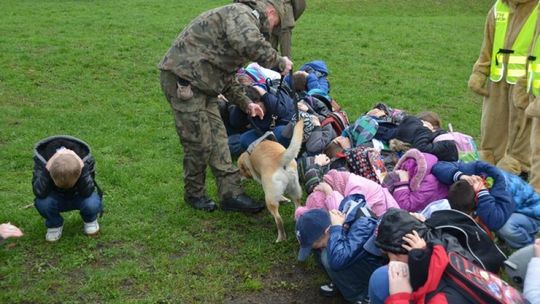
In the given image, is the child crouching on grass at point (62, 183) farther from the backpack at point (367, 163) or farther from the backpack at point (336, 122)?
the backpack at point (336, 122)

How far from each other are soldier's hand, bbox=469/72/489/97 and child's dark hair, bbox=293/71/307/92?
7.08 ft

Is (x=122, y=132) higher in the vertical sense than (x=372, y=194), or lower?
lower

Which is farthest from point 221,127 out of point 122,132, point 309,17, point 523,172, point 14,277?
point 309,17

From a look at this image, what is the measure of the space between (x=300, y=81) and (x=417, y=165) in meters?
3.15

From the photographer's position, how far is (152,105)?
30.2ft

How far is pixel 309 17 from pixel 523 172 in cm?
1300

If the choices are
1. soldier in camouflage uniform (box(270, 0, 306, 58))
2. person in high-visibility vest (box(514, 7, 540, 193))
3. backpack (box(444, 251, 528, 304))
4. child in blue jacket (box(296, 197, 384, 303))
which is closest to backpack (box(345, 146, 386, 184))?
child in blue jacket (box(296, 197, 384, 303))

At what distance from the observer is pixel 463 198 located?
13.6 feet

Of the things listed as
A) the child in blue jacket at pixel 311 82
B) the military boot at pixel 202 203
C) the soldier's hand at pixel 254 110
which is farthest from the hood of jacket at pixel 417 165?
the child in blue jacket at pixel 311 82

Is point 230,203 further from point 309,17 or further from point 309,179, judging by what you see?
point 309,17

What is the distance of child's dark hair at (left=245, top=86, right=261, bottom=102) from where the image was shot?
6.51 meters

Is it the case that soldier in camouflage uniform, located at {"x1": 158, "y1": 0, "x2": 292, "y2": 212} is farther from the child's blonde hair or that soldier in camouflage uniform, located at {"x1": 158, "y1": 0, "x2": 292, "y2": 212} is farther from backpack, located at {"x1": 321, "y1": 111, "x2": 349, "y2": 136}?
backpack, located at {"x1": 321, "y1": 111, "x2": 349, "y2": 136}

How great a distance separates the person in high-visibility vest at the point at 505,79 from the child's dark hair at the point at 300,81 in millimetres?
2171

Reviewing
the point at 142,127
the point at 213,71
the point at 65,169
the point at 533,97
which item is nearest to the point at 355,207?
the point at 213,71
